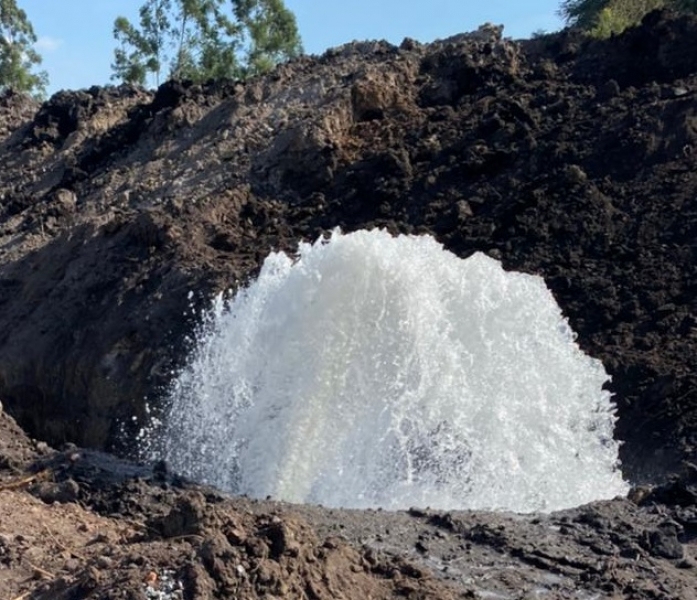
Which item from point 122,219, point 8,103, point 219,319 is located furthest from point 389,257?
point 8,103

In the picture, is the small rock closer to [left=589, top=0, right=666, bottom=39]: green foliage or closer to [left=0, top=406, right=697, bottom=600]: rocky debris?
[left=0, top=406, right=697, bottom=600]: rocky debris

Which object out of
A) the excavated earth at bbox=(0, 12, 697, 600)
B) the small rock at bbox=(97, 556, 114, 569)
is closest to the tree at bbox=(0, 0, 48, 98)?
the excavated earth at bbox=(0, 12, 697, 600)

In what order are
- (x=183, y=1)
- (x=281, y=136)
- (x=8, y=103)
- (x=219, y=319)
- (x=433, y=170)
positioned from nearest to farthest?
(x=219, y=319)
(x=433, y=170)
(x=281, y=136)
(x=8, y=103)
(x=183, y=1)

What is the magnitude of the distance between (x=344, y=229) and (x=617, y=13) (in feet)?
35.1

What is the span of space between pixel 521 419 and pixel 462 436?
0.64m

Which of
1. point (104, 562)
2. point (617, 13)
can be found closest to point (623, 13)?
point (617, 13)

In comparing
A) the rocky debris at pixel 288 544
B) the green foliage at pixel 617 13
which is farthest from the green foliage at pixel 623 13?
the rocky debris at pixel 288 544

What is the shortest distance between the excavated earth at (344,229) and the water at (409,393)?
3.65 feet

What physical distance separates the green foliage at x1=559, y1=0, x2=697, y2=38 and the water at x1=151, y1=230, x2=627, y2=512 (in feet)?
38.0

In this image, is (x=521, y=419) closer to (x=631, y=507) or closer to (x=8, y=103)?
(x=631, y=507)

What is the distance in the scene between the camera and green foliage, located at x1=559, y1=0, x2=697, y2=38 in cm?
2688

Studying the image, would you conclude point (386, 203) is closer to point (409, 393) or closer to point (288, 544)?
point (409, 393)

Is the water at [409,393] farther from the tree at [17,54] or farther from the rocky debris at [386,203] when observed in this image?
the tree at [17,54]

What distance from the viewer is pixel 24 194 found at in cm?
2681
